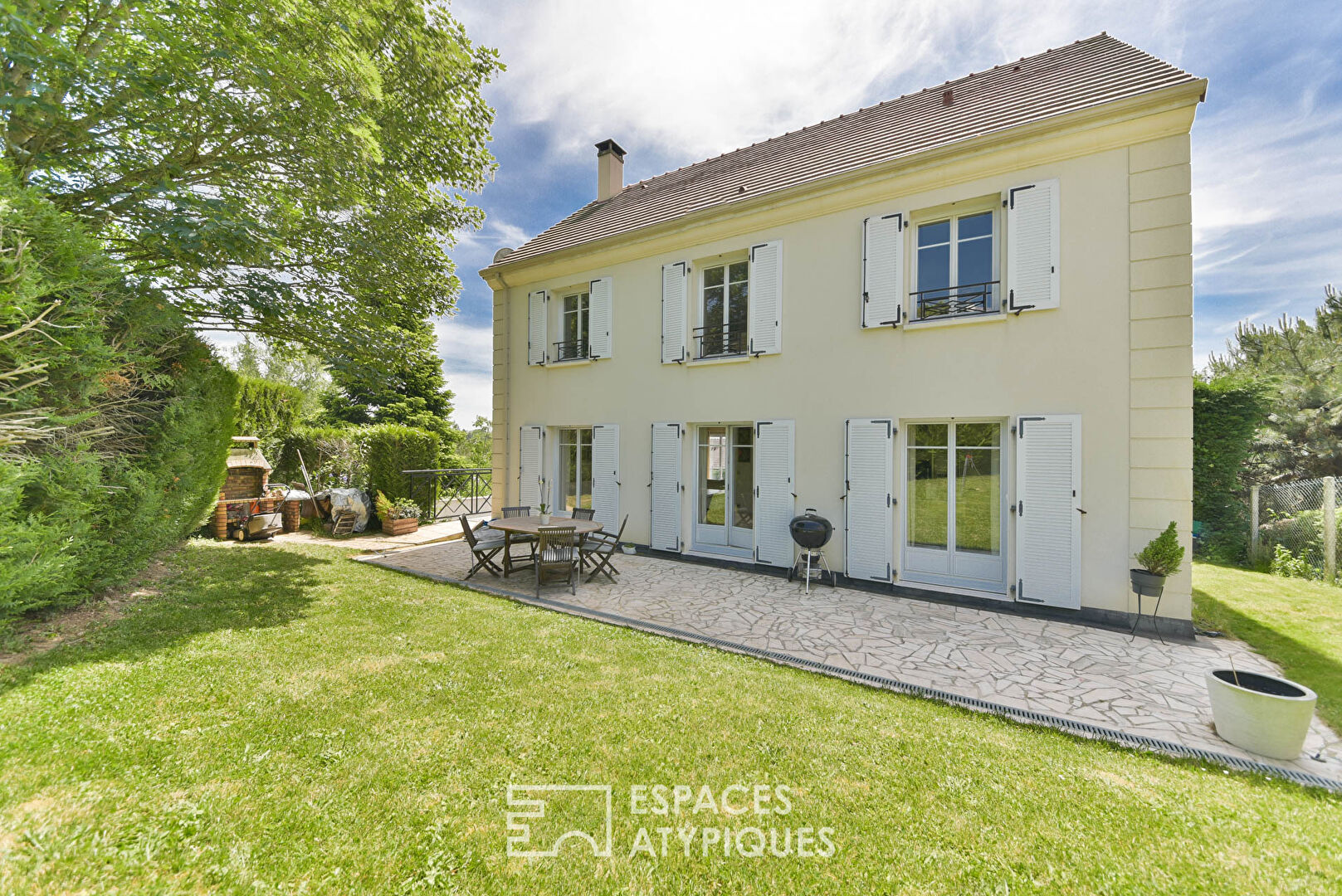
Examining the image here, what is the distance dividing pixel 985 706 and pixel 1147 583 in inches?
116

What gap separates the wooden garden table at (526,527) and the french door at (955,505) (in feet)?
14.7

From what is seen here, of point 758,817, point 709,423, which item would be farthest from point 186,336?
point 758,817

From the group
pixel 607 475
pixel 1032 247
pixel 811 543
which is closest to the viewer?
pixel 1032 247

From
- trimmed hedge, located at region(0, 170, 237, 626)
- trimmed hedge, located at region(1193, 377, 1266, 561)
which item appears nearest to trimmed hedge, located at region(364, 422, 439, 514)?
trimmed hedge, located at region(0, 170, 237, 626)

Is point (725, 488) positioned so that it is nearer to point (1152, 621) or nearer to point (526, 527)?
point (526, 527)

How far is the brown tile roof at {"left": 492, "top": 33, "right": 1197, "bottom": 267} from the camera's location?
6.08m

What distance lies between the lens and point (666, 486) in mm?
8539

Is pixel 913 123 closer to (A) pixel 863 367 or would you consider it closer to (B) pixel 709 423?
(A) pixel 863 367

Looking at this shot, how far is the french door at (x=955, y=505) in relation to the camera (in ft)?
20.6

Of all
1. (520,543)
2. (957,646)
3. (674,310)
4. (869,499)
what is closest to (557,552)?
(520,543)

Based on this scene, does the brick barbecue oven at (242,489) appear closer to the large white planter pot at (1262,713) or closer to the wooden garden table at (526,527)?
the wooden garden table at (526,527)

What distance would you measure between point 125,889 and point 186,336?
5785 millimetres

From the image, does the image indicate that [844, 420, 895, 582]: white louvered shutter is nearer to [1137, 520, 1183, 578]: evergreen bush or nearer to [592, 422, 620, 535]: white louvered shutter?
[1137, 520, 1183, 578]: evergreen bush

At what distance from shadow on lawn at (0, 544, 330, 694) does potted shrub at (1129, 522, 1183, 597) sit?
8.81 metres
